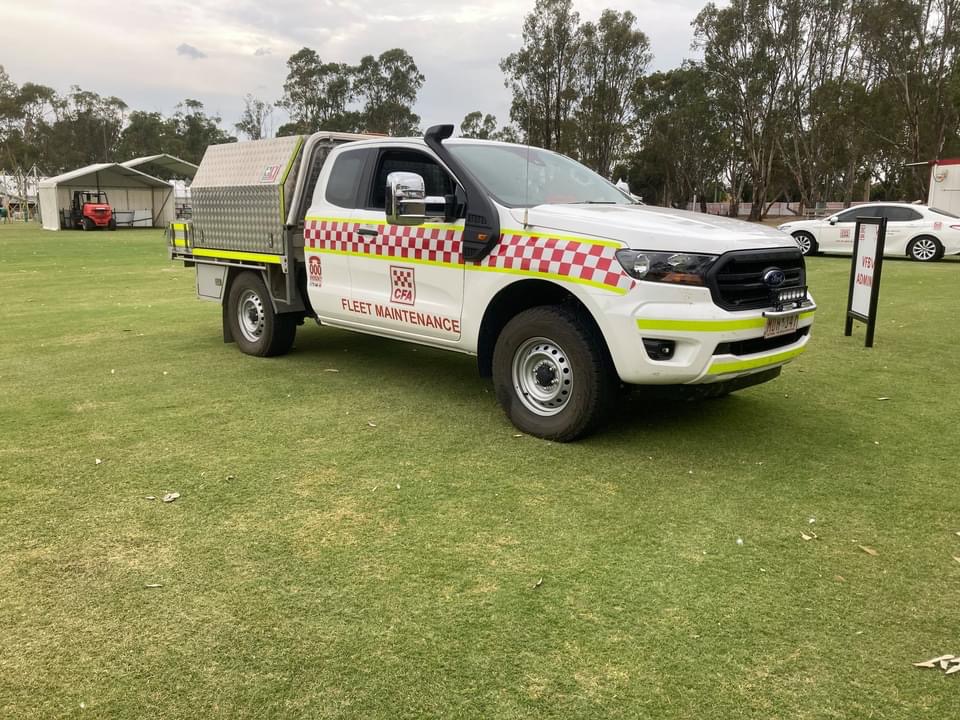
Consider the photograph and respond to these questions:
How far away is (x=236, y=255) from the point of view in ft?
23.0

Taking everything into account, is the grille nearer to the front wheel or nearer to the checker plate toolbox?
the checker plate toolbox

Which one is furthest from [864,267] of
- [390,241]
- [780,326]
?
[390,241]

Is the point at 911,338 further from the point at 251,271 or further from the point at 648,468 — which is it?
the point at 251,271

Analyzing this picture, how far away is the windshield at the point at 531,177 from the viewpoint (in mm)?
5043

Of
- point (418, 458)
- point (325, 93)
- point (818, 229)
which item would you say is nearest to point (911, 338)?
point (418, 458)

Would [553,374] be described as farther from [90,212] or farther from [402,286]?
[90,212]

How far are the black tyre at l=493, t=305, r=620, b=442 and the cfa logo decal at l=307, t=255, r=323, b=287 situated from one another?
6.38 feet

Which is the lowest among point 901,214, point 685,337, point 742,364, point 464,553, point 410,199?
point 464,553

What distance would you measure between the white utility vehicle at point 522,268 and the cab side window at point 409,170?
1 centimetres

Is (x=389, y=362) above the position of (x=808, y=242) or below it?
below

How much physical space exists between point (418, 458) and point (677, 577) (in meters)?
1.78

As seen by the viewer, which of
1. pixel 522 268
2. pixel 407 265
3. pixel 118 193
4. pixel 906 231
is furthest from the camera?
pixel 118 193

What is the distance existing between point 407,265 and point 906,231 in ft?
52.9

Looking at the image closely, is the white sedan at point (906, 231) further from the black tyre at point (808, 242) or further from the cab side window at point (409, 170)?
the cab side window at point (409, 170)
